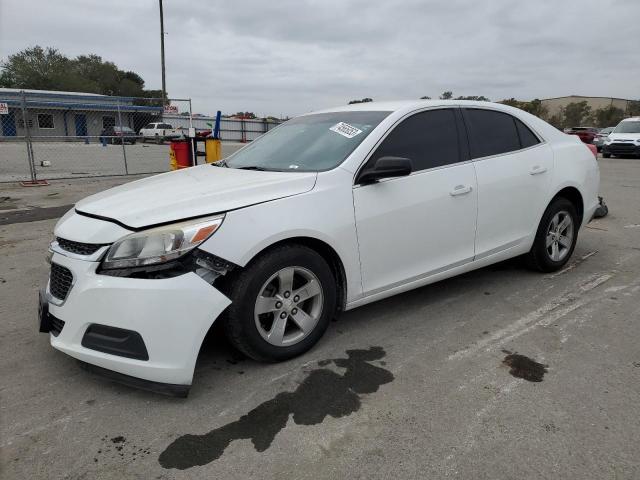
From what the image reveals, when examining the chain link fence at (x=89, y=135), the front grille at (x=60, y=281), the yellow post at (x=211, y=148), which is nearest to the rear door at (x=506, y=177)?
the front grille at (x=60, y=281)

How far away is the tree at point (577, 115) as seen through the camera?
1884 inches

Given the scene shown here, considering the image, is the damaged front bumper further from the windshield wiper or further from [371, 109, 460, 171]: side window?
[371, 109, 460, 171]: side window

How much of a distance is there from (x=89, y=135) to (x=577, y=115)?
43090 mm

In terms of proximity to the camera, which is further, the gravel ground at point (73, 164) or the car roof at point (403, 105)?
the gravel ground at point (73, 164)

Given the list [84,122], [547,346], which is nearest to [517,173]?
[547,346]

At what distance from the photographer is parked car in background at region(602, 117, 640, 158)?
2075cm

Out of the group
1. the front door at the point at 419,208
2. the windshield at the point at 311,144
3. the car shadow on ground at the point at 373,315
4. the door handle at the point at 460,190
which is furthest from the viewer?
the door handle at the point at 460,190

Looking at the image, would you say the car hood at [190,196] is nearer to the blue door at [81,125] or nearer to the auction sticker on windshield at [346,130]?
the auction sticker on windshield at [346,130]

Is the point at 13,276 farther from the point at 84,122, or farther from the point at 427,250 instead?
the point at 84,122

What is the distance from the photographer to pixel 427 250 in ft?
12.0

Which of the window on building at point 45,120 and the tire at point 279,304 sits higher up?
the window on building at point 45,120

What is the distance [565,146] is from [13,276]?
18.0 ft

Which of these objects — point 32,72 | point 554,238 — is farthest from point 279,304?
point 32,72

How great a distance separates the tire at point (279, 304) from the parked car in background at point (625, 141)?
2218cm
